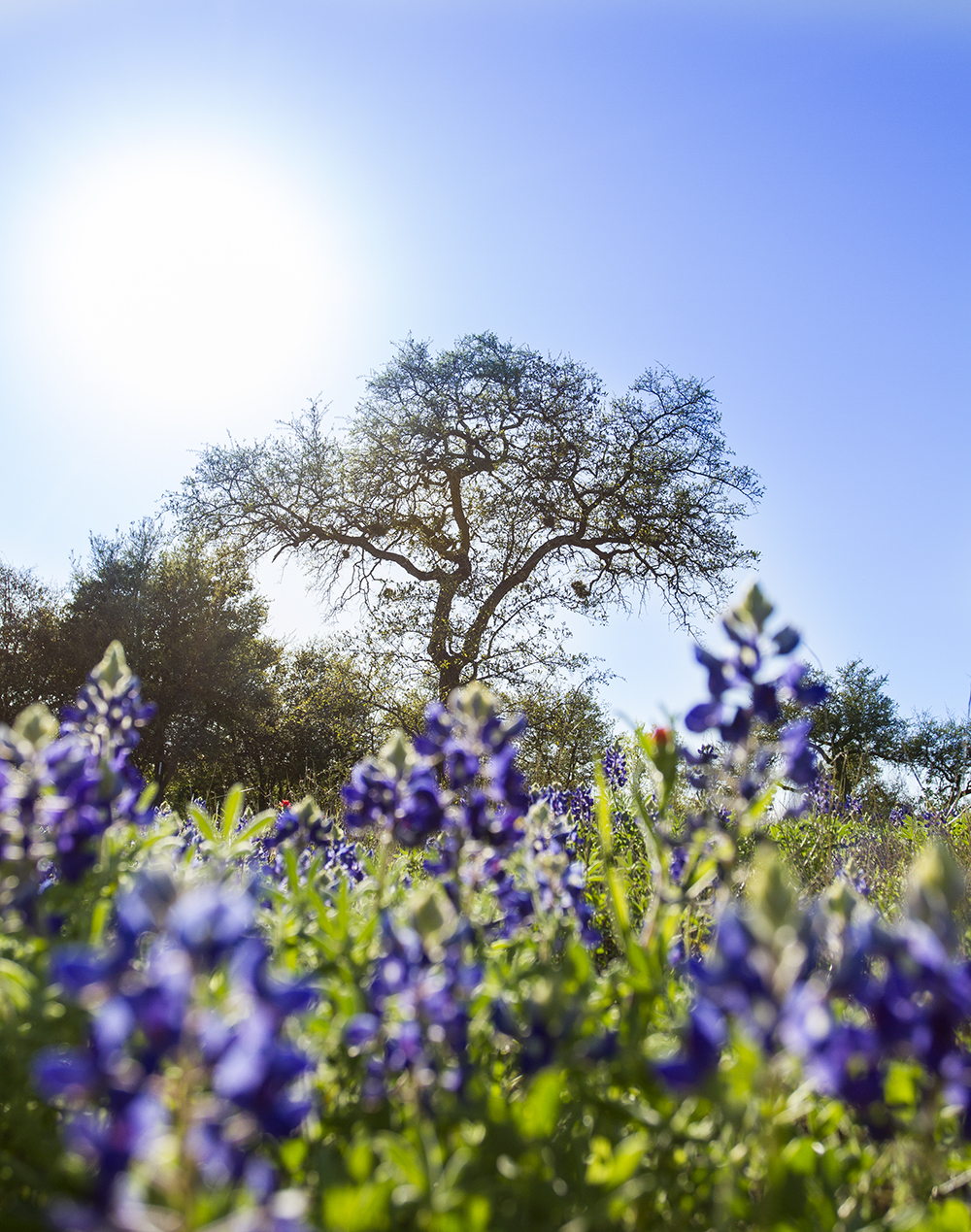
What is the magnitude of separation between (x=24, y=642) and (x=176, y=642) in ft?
15.9

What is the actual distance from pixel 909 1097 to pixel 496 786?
128 centimetres

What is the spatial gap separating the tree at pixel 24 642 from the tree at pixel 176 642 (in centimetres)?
56

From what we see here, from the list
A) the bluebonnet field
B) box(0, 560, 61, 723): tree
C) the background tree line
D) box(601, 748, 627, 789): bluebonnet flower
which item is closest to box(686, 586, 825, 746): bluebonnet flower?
the bluebonnet field

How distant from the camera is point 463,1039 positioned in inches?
59.3

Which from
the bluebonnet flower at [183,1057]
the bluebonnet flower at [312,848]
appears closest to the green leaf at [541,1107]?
the bluebonnet flower at [183,1057]

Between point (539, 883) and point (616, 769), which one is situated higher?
point (616, 769)

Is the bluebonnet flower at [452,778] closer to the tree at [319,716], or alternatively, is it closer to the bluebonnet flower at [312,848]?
the bluebonnet flower at [312,848]

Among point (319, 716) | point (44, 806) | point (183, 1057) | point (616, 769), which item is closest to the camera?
point (183, 1057)

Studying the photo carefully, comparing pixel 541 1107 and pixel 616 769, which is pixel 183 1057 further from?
pixel 616 769

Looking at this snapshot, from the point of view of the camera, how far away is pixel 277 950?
212 cm

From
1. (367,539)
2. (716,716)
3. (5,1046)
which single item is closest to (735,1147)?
(716,716)

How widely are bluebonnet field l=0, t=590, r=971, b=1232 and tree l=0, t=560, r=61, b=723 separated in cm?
2327

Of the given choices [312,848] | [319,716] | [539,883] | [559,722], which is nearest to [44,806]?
[539,883]

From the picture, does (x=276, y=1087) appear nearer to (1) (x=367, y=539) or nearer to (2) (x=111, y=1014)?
(2) (x=111, y=1014)
